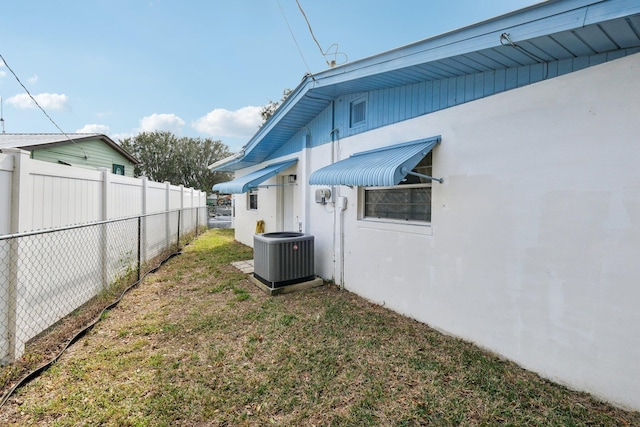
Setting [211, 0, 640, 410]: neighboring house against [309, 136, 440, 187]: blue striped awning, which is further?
[309, 136, 440, 187]: blue striped awning

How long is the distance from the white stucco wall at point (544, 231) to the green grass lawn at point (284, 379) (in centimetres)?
40

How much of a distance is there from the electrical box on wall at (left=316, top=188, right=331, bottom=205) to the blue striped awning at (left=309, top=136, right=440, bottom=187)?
1.32 m

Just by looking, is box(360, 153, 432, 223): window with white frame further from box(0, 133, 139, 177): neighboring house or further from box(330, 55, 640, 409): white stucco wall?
box(0, 133, 139, 177): neighboring house

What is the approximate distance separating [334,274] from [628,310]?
5395 millimetres

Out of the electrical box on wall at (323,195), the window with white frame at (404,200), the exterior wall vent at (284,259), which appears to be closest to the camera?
the window with white frame at (404,200)

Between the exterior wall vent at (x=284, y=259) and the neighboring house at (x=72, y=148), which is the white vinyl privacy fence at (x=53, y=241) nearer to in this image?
the exterior wall vent at (x=284, y=259)

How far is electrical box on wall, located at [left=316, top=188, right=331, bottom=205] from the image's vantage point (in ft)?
24.7

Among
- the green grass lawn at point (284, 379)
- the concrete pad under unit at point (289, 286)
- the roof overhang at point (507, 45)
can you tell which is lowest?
the green grass lawn at point (284, 379)

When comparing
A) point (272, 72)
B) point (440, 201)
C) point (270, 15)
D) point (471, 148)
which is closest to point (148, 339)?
point (440, 201)

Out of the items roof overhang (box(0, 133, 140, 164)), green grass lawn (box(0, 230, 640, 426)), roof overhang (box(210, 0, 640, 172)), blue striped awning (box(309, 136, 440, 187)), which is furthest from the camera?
roof overhang (box(0, 133, 140, 164))

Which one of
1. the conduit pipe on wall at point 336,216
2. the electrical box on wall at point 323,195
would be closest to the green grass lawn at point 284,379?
the conduit pipe on wall at point 336,216

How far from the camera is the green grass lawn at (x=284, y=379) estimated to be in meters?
2.95

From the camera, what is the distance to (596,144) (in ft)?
10.3

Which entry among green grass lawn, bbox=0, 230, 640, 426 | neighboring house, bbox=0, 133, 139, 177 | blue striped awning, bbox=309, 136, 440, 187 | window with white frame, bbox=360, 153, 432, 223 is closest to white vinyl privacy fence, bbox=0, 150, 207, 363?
green grass lawn, bbox=0, 230, 640, 426
